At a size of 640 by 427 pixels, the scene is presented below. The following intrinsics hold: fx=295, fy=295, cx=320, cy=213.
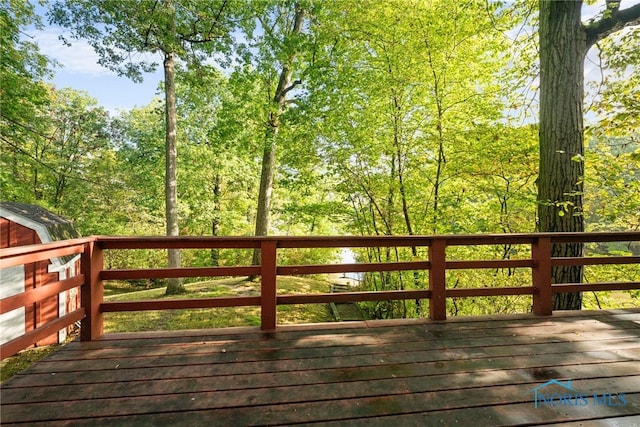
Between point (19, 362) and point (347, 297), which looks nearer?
point (347, 297)

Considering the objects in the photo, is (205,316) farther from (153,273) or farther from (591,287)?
(591,287)

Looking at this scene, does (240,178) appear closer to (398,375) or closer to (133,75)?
(133,75)

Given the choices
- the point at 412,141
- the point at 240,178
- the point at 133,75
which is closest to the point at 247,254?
the point at 240,178

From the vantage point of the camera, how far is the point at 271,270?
277 centimetres

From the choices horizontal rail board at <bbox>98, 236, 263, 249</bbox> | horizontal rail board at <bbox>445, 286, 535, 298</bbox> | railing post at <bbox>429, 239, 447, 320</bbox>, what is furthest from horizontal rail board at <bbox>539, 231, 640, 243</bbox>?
horizontal rail board at <bbox>98, 236, 263, 249</bbox>

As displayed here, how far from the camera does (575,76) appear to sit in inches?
140

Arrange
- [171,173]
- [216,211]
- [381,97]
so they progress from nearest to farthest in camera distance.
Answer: [381,97] < [171,173] < [216,211]

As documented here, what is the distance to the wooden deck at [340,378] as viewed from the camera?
1.62 metres

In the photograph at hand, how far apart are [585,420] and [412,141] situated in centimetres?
494

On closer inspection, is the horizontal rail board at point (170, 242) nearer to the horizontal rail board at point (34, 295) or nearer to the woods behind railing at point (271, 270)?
the woods behind railing at point (271, 270)

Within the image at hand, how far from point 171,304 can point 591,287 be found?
4383 mm

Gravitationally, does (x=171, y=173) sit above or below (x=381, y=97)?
below

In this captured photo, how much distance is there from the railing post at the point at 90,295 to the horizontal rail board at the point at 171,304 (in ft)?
0.29
